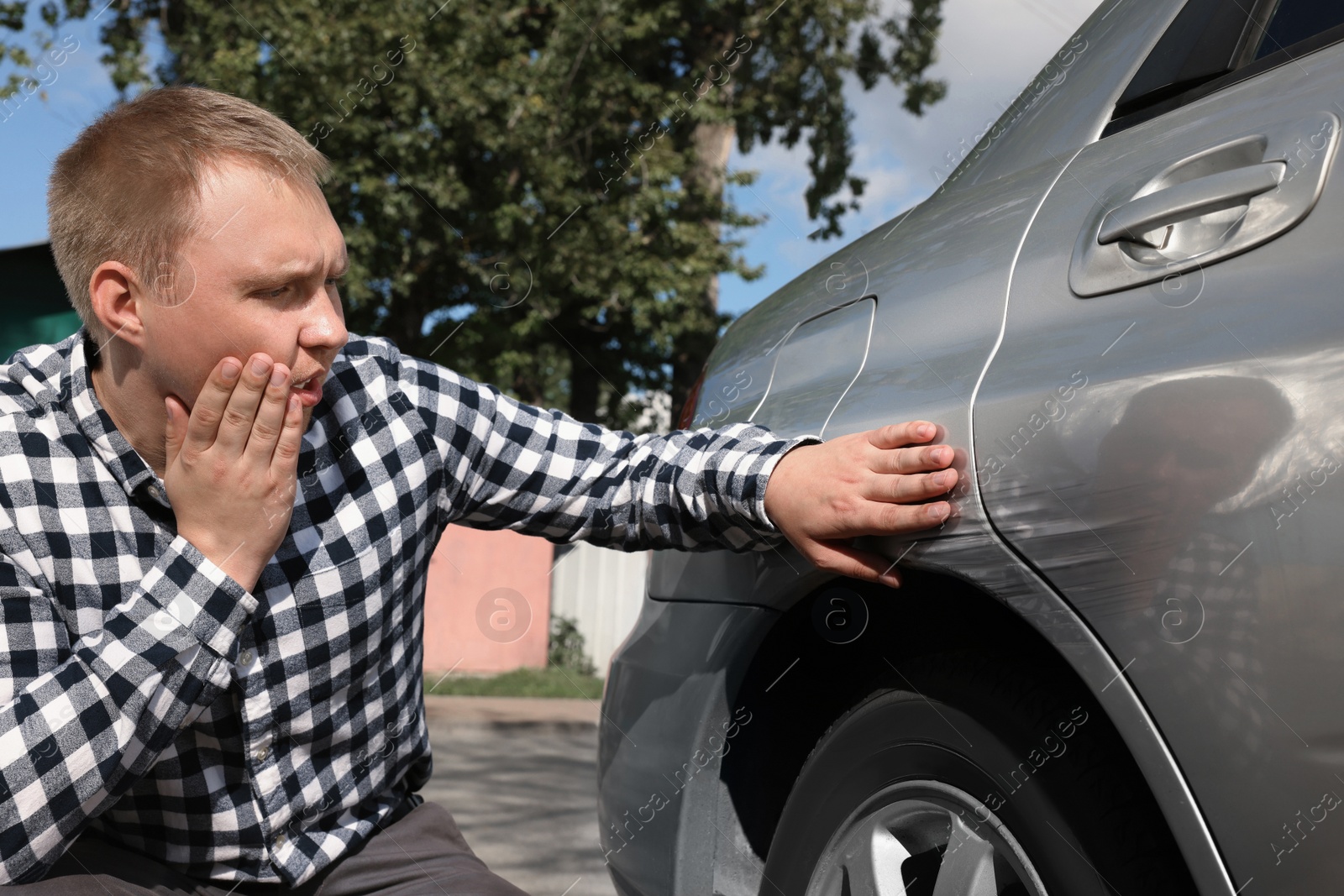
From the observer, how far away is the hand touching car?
4.24 ft

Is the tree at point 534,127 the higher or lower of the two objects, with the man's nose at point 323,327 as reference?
higher

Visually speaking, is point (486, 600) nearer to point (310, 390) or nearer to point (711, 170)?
point (711, 170)

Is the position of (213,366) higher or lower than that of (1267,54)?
lower

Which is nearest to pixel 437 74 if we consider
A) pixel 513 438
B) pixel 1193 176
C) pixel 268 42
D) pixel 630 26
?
pixel 268 42

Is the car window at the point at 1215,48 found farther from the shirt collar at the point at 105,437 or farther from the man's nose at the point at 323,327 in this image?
the shirt collar at the point at 105,437

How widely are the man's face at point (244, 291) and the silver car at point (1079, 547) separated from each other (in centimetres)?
69

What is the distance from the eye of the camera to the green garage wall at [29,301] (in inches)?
293

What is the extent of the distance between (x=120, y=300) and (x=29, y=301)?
706cm

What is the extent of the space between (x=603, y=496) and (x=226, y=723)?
0.65 m

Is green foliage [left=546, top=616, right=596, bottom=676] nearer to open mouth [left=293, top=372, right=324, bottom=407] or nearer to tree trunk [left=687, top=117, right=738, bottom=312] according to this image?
tree trunk [left=687, top=117, right=738, bottom=312]

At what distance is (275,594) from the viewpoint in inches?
61.2

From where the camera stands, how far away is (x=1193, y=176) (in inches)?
45.0

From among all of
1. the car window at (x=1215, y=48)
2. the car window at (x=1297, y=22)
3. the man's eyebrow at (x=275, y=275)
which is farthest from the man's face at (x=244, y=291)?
the car window at (x=1297, y=22)

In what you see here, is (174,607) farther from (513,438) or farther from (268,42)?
(268,42)
